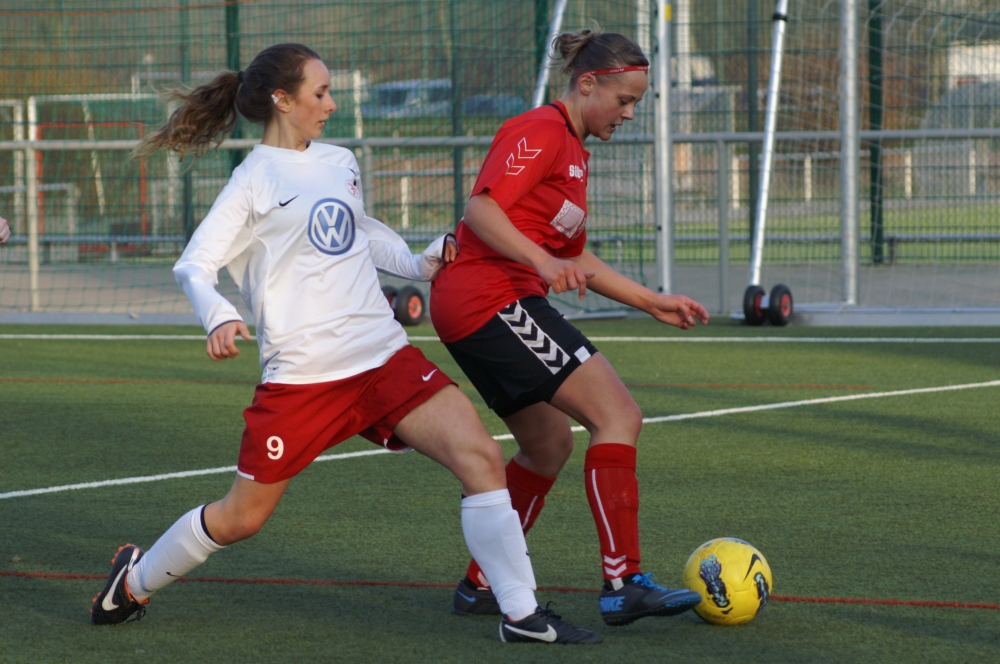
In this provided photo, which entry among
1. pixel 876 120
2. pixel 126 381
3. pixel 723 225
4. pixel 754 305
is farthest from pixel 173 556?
pixel 876 120

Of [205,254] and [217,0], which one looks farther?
[217,0]

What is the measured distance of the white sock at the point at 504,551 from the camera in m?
3.50

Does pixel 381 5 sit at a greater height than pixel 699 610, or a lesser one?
greater

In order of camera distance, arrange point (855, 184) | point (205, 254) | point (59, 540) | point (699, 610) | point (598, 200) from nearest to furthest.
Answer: point (205, 254) < point (699, 610) < point (59, 540) < point (855, 184) < point (598, 200)

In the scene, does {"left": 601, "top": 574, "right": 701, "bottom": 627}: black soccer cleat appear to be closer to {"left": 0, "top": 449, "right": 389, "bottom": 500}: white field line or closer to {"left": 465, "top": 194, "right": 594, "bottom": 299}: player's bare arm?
{"left": 465, "top": 194, "right": 594, "bottom": 299}: player's bare arm

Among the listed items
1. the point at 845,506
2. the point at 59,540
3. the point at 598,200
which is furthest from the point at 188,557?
the point at 598,200

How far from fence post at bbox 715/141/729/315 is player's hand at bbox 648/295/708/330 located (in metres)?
7.94

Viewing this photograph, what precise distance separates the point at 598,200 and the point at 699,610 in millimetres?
9135

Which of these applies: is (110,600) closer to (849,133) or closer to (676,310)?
(676,310)

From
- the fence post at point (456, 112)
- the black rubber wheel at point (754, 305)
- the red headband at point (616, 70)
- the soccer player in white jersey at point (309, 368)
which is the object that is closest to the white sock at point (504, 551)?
the soccer player in white jersey at point (309, 368)

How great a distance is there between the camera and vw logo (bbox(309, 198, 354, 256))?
3600mm

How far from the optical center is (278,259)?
11.8 ft

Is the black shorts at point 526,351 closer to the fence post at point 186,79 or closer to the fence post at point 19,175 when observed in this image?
the fence post at point 19,175

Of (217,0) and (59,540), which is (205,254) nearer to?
(59,540)
